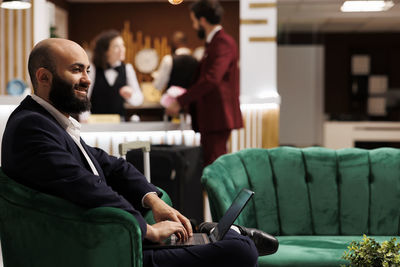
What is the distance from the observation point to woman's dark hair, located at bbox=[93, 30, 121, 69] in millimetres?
5070

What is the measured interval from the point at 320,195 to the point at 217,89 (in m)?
Answer: 1.46

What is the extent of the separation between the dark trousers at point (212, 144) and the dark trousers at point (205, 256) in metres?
2.29

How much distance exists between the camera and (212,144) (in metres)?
4.38

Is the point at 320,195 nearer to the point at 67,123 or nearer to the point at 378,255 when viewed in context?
the point at 378,255

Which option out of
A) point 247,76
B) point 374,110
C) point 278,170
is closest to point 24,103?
point 278,170

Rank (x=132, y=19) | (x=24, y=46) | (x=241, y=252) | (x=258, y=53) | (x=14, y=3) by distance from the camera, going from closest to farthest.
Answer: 1. (x=241, y=252)
2. (x=14, y=3)
3. (x=24, y=46)
4. (x=258, y=53)
5. (x=132, y=19)

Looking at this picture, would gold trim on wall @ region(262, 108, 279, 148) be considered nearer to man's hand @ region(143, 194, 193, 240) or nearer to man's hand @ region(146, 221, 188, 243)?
man's hand @ region(143, 194, 193, 240)

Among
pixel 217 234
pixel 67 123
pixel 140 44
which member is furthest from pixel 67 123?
pixel 140 44

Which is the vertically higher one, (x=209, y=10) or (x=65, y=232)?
(x=209, y=10)

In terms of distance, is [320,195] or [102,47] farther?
[102,47]

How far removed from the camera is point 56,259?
6.31ft

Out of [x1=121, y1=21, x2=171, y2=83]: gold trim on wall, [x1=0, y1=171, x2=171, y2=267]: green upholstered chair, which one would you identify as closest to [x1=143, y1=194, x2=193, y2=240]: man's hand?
[x1=0, y1=171, x2=171, y2=267]: green upholstered chair

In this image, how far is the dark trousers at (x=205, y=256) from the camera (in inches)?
80.1

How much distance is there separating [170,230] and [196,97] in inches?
88.3
